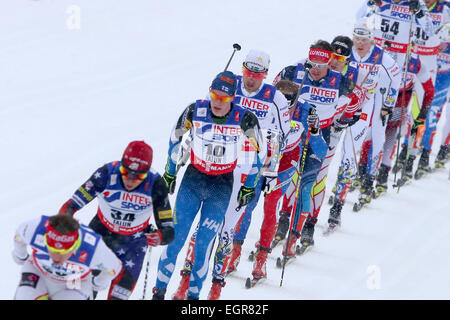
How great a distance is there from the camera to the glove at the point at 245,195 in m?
9.90

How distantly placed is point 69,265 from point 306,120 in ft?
14.4

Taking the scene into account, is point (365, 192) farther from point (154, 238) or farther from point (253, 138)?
point (154, 238)

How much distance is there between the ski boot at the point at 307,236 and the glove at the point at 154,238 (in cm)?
378

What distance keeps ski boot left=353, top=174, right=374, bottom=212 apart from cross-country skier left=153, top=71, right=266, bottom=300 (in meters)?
4.75

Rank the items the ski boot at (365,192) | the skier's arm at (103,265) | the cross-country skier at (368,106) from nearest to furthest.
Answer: the skier's arm at (103,265)
the cross-country skier at (368,106)
the ski boot at (365,192)

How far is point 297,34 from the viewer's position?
73.8 feet

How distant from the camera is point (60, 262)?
7996mm

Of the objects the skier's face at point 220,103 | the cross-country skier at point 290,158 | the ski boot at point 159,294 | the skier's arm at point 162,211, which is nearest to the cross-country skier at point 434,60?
the cross-country skier at point 290,158

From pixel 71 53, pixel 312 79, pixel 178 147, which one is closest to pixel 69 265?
pixel 178 147

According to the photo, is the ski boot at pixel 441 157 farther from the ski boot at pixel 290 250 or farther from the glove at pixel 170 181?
the glove at pixel 170 181

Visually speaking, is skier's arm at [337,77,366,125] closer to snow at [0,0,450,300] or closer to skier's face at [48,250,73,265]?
snow at [0,0,450,300]

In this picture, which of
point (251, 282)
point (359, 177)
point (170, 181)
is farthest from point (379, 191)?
point (170, 181)

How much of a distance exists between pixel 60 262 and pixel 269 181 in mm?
3378

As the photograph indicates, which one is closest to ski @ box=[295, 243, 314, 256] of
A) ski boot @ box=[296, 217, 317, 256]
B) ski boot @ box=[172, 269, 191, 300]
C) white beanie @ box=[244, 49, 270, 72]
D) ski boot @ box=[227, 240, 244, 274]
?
ski boot @ box=[296, 217, 317, 256]
